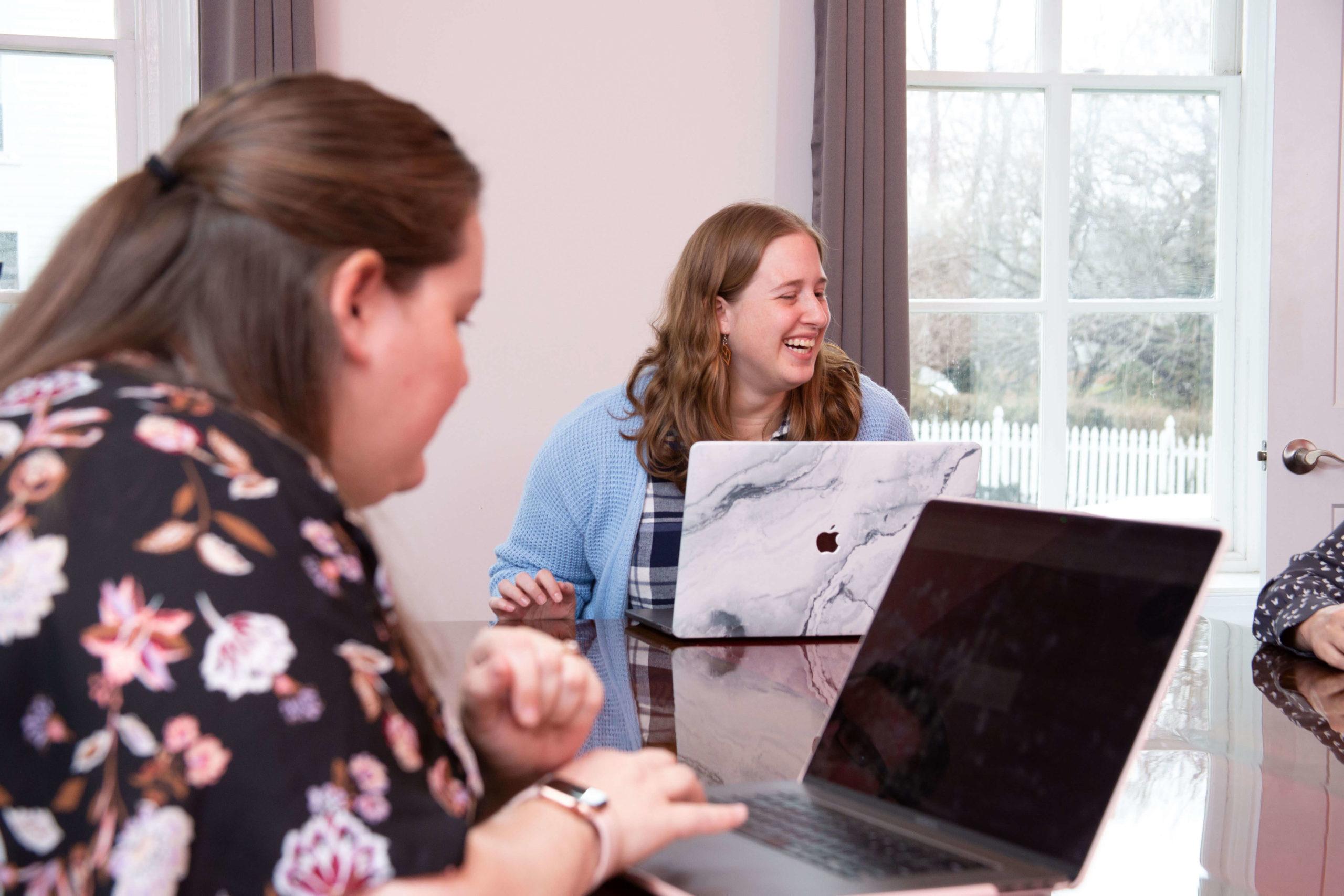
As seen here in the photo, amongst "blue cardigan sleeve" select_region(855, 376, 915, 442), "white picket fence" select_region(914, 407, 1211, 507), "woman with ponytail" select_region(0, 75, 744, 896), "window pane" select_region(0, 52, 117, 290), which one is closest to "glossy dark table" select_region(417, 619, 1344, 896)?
"woman with ponytail" select_region(0, 75, 744, 896)

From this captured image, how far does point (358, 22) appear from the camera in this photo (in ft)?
9.14

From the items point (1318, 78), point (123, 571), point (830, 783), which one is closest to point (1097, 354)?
point (1318, 78)

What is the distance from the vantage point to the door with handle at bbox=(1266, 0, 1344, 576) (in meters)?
2.71

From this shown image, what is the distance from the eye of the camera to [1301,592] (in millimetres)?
1455

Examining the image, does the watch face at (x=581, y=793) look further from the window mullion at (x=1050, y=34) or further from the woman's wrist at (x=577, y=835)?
the window mullion at (x=1050, y=34)

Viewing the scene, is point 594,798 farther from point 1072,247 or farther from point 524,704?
point 1072,247

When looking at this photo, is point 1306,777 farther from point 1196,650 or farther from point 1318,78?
point 1318,78

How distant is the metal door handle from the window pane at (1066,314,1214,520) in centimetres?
50

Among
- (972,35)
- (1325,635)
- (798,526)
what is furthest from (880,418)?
(972,35)

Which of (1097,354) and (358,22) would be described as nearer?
(358,22)

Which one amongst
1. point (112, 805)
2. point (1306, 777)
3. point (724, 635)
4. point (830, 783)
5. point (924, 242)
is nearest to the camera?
point (112, 805)

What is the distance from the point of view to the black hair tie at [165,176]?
0.61 metres

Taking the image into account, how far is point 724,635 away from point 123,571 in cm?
106

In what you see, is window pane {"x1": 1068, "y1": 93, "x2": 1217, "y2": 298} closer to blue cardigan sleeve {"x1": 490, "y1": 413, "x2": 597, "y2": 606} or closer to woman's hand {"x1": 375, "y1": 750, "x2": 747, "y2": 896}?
blue cardigan sleeve {"x1": 490, "y1": 413, "x2": 597, "y2": 606}
